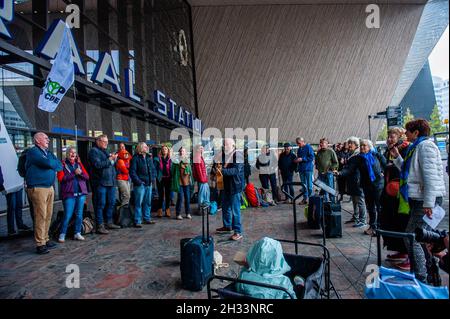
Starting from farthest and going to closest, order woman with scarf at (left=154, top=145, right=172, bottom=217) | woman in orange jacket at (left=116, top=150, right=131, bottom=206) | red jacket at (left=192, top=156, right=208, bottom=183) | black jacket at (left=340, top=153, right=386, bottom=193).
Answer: woman with scarf at (left=154, top=145, right=172, bottom=217), red jacket at (left=192, top=156, right=208, bottom=183), woman in orange jacket at (left=116, top=150, right=131, bottom=206), black jacket at (left=340, top=153, right=386, bottom=193)

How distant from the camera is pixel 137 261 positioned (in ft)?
15.2

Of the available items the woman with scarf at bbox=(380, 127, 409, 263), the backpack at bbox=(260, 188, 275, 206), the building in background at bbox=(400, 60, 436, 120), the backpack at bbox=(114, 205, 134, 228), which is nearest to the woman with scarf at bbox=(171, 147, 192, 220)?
the backpack at bbox=(114, 205, 134, 228)

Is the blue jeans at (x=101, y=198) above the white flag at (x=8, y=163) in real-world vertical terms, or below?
below

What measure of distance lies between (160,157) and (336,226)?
475 cm

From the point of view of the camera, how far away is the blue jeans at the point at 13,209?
622 centimetres

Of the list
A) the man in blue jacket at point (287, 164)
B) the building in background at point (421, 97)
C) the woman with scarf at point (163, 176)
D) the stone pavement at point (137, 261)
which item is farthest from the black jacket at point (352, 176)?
the building in background at point (421, 97)

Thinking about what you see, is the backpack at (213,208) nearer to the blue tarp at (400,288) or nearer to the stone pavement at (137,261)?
the stone pavement at (137,261)

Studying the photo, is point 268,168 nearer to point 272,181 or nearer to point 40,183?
point 272,181

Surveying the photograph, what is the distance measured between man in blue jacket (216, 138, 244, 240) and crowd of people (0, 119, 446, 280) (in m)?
0.02

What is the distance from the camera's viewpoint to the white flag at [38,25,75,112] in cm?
554

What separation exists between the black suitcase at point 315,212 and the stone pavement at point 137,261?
0.19 meters

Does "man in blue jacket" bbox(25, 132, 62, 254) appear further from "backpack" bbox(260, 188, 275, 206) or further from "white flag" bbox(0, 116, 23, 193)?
"backpack" bbox(260, 188, 275, 206)

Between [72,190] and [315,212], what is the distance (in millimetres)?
4623

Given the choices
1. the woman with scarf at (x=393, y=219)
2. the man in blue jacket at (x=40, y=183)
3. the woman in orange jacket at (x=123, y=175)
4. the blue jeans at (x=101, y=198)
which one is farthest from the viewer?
the woman in orange jacket at (x=123, y=175)
